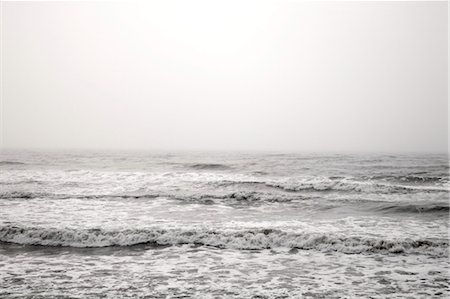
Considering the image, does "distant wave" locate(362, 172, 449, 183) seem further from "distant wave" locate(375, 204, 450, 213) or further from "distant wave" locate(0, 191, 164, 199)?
"distant wave" locate(0, 191, 164, 199)

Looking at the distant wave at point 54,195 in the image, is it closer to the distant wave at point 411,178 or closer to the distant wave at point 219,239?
the distant wave at point 219,239

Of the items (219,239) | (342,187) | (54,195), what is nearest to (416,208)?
(342,187)

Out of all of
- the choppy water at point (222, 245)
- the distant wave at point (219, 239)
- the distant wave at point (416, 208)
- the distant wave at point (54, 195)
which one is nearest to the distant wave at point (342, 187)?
the choppy water at point (222, 245)

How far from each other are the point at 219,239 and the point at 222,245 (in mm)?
345

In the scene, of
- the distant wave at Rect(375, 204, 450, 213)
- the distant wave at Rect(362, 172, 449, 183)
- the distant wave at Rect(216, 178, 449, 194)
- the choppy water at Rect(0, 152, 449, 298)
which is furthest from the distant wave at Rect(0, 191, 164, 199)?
the distant wave at Rect(362, 172, 449, 183)

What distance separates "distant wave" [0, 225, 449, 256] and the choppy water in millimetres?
35

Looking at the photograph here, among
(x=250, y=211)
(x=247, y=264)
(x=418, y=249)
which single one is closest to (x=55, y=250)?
(x=247, y=264)

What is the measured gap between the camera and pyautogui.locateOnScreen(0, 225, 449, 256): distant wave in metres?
9.80

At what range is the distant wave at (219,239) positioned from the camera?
9805 millimetres

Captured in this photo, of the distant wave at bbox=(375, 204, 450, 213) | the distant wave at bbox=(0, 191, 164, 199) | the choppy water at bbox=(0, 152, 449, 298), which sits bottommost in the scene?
the distant wave at bbox=(375, 204, 450, 213)

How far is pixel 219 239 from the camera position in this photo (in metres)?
10.7

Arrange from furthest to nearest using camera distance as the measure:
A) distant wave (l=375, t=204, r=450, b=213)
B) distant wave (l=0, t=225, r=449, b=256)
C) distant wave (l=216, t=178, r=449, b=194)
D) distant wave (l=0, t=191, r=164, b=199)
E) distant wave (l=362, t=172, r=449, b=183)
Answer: distant wave (l=362, t=172, r=449, b=183)
distant wave (l=216, t=178, r=449, b=194)
distant wave (l=0, t=191, r=164, b=199)
distant wave (l=375, t=204, r=450, b=213)
distant wave (l=0, t=225, r=449, b=256)

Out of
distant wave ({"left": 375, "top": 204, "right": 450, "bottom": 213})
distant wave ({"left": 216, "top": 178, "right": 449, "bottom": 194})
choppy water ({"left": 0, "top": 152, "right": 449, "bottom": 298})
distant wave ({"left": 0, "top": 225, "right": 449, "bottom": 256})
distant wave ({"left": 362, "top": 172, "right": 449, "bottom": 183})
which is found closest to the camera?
choppy water ({"left": 0, "top": 152, "right": 449, "bottom": 298})

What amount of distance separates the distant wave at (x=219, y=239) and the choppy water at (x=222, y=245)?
0.03 m
